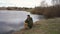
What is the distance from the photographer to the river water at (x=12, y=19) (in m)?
4.13

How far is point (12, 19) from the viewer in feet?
14.7

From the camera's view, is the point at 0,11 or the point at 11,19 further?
the point at 11,19

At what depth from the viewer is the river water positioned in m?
4.13

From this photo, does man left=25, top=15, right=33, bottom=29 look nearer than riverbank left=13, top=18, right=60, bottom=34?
No

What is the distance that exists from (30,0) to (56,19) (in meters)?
0.93

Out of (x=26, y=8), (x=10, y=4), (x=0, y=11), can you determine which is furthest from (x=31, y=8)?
(x=0, y=11)

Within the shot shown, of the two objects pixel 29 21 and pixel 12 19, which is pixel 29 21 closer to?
pixel 29 21

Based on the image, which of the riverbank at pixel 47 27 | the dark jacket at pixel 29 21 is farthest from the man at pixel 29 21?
the riverbank at pixel 47 27

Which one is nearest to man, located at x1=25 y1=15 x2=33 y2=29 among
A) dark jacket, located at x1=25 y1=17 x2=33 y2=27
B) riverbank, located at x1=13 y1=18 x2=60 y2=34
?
dark jacket, located at x1=25 y1=17 x2=33 y2=27

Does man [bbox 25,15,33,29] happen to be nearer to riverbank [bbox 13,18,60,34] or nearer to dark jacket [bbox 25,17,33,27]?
dark jacket [bbox 25,17,33,27]

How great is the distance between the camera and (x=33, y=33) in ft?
12.0

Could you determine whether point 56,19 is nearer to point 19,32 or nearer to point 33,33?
point 33,33

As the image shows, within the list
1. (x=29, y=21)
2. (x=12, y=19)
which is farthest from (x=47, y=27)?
(x=12, y=19)

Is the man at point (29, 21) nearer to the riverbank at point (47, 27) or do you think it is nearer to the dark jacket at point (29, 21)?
the dark jacket at point (29, 21)
